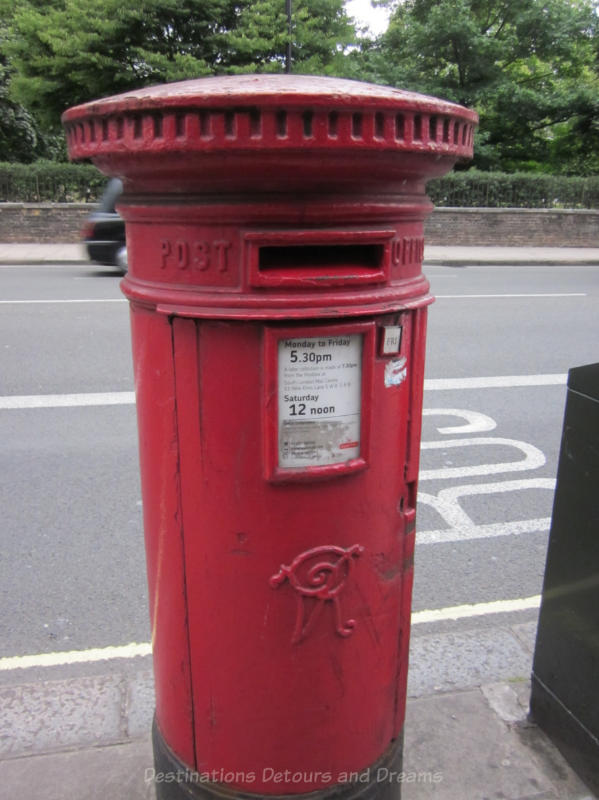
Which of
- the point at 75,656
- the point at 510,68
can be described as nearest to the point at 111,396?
the point at 75,656

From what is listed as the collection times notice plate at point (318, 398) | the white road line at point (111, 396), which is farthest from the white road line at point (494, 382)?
the collection times notice plate at point (318, 398)

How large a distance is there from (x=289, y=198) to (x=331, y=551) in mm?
740

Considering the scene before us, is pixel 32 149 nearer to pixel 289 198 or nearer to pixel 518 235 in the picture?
pixel 518 235

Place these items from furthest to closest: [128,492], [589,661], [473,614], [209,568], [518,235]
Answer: [518,235], [128,492], [473,614], [589,661], [209,568]

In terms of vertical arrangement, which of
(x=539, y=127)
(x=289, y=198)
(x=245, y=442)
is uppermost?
(x=539, y=127)

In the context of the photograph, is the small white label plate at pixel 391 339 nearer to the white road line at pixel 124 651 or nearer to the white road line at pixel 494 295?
the white road line at pixel 124 651

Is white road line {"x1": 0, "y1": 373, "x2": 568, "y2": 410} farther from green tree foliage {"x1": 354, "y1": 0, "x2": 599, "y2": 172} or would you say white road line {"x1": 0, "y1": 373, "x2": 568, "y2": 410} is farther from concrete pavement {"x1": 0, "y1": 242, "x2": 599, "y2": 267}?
green tree foliage {"x1": 354, "y1": 0, "x2": 599, "y2": 172}

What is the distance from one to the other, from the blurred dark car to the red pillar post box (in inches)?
435

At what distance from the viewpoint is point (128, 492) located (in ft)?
13.6

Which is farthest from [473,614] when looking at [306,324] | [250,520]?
[306,324]

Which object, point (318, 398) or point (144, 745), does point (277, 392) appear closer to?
point (318, 398)

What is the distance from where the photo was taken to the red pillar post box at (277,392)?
1272 mm

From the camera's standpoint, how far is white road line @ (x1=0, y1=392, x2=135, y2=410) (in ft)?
18.0

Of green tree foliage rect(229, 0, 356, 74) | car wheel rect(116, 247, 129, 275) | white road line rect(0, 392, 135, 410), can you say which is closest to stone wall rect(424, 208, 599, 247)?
green tree foliage rect(229, 0, 356, 74)
